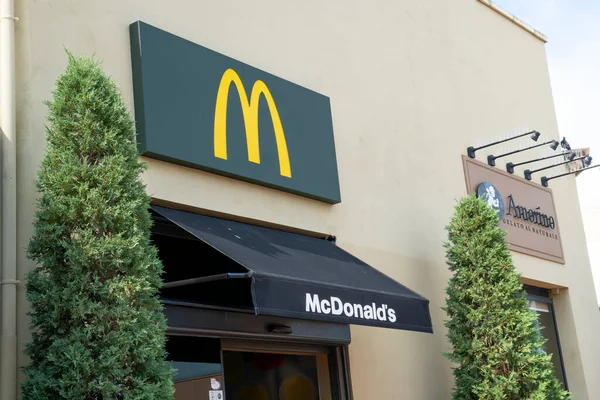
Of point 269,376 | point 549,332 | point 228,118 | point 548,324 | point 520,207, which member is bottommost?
point 269,376

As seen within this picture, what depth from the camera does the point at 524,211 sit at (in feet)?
35.7

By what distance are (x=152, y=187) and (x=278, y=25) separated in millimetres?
2423

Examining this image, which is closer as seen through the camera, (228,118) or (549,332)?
(228,118)

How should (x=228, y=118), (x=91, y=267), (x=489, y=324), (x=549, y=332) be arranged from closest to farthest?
(x=91, y=267)
(x=228, y=118)
(x=489, y=324)
(x=549, y=332)

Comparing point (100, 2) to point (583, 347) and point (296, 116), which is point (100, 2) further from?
point (583, 347)

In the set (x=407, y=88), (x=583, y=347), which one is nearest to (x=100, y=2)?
(x=407, y=88)

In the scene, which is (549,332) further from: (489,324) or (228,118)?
(228,118)

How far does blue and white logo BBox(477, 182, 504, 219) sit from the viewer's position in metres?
10.1

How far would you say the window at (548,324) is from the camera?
36.6 ft

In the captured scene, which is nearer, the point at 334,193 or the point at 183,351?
the point at 183,351

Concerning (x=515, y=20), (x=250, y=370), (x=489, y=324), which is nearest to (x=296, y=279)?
(x=250, y=370)

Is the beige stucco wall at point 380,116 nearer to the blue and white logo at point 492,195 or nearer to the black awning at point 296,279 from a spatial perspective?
the black awning at point 296,279

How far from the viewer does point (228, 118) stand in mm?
6766

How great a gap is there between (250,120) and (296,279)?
70.0 inches
